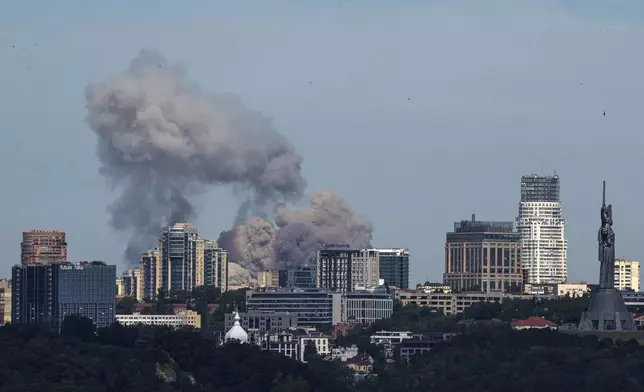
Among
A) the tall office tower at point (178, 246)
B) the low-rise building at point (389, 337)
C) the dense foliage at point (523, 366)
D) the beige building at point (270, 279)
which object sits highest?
the tall office tower at point (178, 246)

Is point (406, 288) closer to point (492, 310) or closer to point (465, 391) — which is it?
point (492, 310)

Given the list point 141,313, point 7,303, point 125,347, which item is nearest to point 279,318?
point 141,313

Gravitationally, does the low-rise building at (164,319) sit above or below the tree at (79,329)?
above

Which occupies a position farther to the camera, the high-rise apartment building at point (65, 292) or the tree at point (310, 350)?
the high-rise apartment building at point (65, 292)

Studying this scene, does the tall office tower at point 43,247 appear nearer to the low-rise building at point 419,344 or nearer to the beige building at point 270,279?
the beige building at point 270,279

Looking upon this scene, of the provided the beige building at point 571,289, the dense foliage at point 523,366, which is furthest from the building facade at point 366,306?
the dense foliage at point 523,366

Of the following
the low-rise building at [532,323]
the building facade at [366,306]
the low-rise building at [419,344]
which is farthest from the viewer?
the building facade at [366,306]

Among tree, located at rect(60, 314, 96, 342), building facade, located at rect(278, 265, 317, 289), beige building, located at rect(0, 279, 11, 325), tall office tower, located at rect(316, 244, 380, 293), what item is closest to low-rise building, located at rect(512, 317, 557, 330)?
tree, located at rect(60, 314, 96, 342)

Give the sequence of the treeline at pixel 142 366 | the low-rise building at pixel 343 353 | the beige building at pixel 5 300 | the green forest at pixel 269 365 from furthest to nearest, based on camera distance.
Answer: the beige building at pixel 5 300 → the low-rise building at pixel 343 353 → the green forest at pixel 269 365 → the treeline at pixel 142 366
